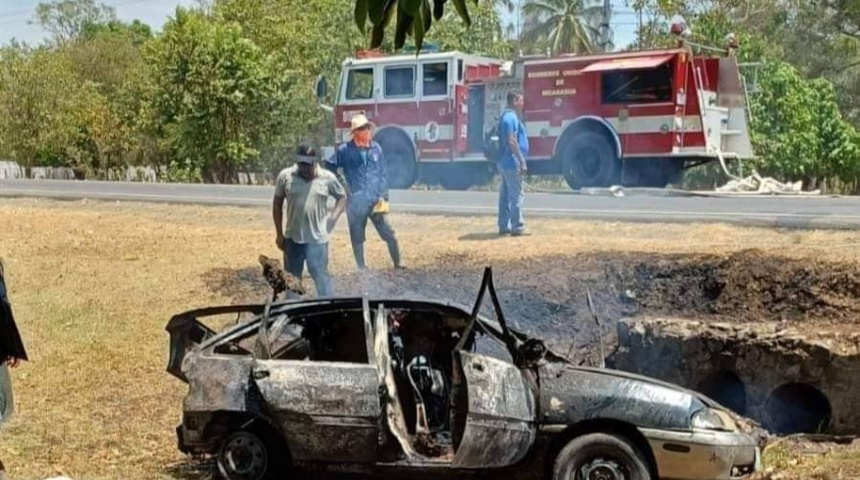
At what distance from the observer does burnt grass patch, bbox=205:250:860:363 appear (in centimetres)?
1031

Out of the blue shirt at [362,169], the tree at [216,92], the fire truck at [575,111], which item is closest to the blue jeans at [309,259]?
the blue shirt at [362,169]

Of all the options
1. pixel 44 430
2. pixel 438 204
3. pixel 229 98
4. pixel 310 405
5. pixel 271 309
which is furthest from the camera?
pixel 229 98

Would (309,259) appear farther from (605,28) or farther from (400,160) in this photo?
(605,28)

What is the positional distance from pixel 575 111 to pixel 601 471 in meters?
15.7

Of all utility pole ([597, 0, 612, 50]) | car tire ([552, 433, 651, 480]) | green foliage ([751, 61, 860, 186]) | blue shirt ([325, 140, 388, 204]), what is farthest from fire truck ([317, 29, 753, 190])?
utility pole ([597, 0, 612, 50])

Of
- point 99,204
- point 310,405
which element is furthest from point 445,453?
point 99,204

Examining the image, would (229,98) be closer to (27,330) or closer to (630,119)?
(630,119)

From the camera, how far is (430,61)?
23.7 m

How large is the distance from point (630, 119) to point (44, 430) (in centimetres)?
1430

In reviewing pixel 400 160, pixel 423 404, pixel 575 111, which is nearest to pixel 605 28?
pixel 400 160

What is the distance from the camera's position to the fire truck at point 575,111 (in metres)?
20.5

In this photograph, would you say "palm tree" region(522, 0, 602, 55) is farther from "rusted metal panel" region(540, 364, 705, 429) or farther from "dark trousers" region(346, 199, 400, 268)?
"rusted metal panel" region(540, 364, 705, 429)

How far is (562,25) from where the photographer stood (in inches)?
1805

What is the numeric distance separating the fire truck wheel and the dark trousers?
365 inches
